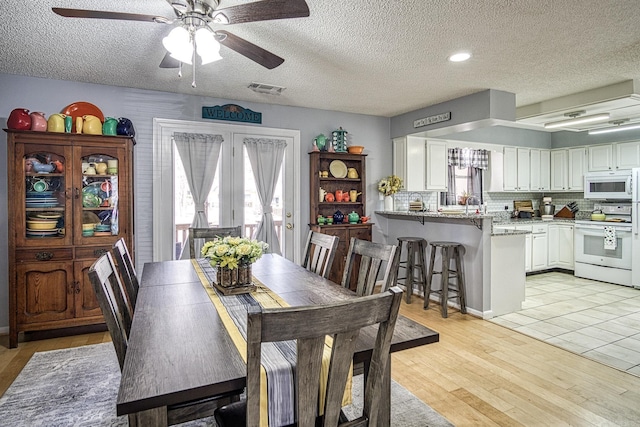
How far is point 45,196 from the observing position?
11.4 feet

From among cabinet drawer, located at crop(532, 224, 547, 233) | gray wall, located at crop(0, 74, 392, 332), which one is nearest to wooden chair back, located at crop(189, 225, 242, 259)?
gray wall, located at crop(0, 74, 392, 332)

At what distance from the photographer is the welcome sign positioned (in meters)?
4.42

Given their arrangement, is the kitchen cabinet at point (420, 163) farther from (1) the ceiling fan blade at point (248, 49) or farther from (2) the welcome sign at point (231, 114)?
(1) the ceiling fan blade at point (248, 49)

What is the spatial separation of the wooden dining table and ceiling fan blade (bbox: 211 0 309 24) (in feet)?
4.75

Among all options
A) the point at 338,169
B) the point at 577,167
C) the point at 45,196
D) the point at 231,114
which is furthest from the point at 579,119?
the point at 45,196

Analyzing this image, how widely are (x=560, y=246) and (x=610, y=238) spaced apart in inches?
36.1

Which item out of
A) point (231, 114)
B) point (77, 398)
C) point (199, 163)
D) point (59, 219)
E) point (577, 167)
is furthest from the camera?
point (577, 167)

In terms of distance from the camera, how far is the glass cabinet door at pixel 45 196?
11.1 feet

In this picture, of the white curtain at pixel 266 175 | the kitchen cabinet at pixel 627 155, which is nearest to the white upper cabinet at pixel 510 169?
the kitchen cabinet at pixel 627 155

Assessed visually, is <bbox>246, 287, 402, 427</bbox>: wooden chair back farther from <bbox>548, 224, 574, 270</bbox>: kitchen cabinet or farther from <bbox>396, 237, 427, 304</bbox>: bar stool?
<bbox>548, 224, 574, 270</bbox>: kitchen cabinet

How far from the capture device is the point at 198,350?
4.38 feet

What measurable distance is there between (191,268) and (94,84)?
98.0 inches

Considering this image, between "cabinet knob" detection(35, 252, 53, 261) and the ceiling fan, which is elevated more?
the ceiling fan

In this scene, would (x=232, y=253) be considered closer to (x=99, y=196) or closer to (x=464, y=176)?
(x=99, y=196)
